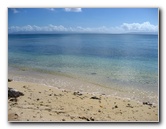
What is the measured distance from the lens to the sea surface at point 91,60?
3105mm

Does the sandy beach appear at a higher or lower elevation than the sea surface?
lower

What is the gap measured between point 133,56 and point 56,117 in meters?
0.86

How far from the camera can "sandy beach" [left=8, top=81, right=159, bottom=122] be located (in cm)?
306

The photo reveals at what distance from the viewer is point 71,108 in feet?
10.1

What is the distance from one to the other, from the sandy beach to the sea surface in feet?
0.33

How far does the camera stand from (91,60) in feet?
10.3

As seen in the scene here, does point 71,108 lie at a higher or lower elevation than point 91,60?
lower

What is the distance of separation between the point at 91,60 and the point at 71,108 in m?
0.46

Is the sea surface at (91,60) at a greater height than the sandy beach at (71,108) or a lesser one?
greater

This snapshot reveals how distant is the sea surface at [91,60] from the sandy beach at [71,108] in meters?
0.10

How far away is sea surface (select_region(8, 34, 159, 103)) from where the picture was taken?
3105 mm
